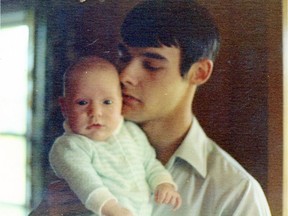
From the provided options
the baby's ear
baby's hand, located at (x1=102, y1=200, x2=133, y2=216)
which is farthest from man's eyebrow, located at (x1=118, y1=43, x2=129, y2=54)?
baby's hand, located at (x1=102, y1=200, x2=133, y2=216)

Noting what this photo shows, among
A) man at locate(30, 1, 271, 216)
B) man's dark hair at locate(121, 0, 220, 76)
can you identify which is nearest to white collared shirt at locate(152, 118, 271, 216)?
man at locate(30, 1, 271, 216)

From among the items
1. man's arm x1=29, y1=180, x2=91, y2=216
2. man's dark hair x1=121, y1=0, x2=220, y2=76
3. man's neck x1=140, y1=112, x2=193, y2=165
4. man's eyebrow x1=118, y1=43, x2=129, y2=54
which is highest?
man's dark hair x1=121, y1=0, x2=220, y2=76

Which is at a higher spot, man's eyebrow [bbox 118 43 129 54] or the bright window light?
man's eyebrow [bbox 118 43 129 54]

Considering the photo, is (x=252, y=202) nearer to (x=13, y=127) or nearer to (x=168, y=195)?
(x=168, y=195)

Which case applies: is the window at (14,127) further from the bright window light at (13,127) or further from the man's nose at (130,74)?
the man's nose at (130,74)

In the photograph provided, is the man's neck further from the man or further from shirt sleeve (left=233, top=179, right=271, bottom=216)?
shirt sleeve (left=233, top=179, right=271, bottom=216)

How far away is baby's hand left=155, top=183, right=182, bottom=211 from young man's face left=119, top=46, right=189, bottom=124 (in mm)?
99

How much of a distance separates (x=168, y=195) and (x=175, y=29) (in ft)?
0.79

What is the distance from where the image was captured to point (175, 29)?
1.91ft

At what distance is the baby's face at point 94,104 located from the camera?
0.55 meters

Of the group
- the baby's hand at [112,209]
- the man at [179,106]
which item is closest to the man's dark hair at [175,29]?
the man at [179,106]

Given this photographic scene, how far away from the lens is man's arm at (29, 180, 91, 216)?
0.56m

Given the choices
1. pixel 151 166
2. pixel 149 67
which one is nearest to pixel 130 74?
pixel 149 67

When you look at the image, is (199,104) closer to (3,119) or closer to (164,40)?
(164,40)
